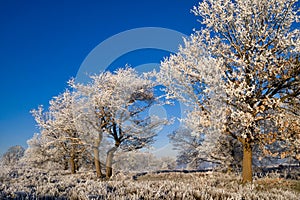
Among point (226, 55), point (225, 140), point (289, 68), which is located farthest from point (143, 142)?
point (289, 68)

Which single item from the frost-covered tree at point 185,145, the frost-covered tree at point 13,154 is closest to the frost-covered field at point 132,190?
the frost-covered tree at point 185,145

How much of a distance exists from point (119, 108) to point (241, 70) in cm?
935

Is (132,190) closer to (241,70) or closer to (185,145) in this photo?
(241,70)

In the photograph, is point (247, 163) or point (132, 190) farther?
point (247, 163)

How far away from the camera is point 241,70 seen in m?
12.2

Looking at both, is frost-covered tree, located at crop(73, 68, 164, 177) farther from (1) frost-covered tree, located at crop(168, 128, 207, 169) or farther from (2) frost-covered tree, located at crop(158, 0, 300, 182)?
(1) frost-covered tree, located at crop(168, 128, 207, 169)

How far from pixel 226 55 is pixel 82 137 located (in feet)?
42.0

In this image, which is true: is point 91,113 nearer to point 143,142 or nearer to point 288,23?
point 143,142

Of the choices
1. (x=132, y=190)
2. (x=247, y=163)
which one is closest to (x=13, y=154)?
(x=247, y=163)

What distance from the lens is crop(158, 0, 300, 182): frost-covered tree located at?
1121 cm

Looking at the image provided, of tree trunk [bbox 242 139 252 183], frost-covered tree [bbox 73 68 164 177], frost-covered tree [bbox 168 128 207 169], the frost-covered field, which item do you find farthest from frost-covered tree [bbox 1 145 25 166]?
tree trunk [bbox 242 139 252 183]

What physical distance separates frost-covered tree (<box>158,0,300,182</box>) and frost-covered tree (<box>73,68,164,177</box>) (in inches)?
241

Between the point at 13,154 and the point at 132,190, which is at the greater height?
Answer: the point at 132,190

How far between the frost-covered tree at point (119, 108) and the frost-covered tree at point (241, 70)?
20.1 feet
